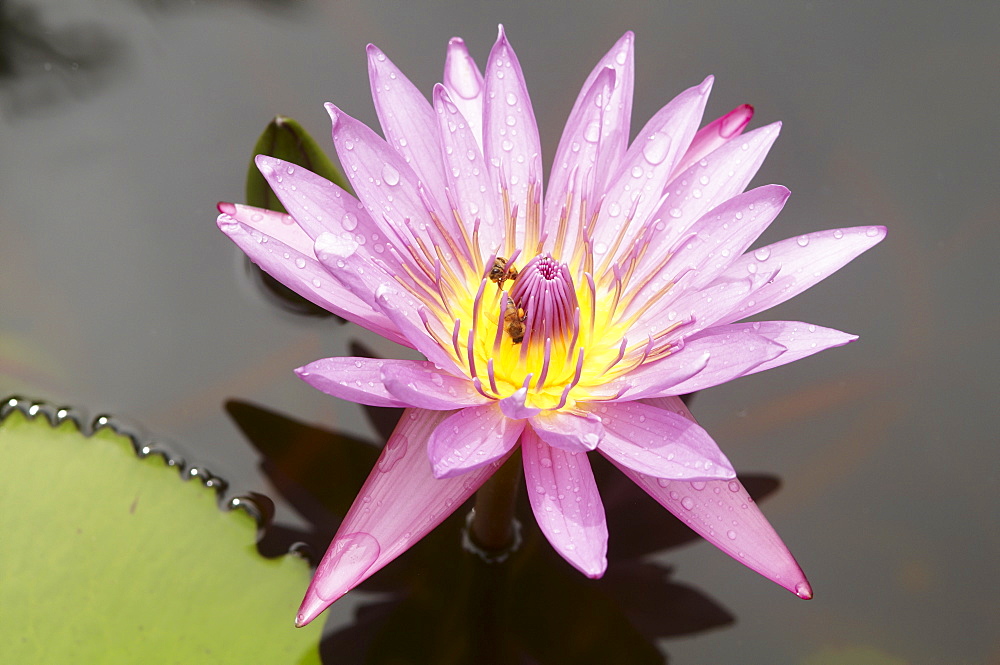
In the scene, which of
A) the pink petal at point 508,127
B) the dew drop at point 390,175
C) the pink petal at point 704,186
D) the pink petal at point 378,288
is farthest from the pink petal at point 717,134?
the pink petal at point 378,288

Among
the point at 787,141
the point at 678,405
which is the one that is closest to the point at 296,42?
the point at 787,141

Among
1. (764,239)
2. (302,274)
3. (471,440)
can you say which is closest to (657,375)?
(471,440)

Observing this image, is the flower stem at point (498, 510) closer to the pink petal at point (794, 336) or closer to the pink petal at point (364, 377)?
the pink petal at point (364, 377)

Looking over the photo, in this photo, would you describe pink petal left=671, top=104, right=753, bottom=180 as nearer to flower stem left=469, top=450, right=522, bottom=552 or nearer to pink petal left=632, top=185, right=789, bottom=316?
pink petal left=632, top=185, right=789, bottom=316

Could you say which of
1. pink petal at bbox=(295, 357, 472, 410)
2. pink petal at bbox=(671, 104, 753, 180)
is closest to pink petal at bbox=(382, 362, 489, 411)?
pink petal at bbox=(295, 357, 472, 410)

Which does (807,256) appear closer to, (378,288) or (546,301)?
(546,301)
